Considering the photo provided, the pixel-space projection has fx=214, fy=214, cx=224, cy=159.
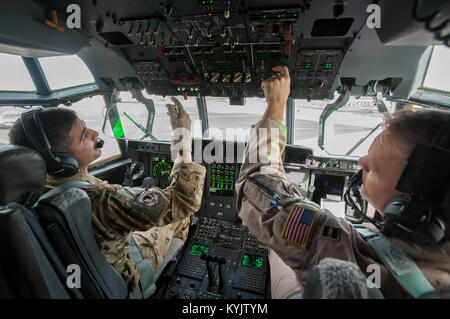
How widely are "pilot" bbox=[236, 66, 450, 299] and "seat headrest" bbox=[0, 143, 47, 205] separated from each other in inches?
35.0

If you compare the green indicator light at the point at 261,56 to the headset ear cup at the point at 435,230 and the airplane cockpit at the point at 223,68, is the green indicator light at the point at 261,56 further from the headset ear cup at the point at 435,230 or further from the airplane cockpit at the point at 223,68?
the headset ear cup at the point at 435,230

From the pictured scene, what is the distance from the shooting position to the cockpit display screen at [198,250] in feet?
7.16

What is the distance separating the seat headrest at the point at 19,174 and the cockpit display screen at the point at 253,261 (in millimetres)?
1730

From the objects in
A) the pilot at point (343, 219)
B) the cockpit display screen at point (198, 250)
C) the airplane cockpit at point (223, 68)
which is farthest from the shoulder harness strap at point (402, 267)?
the cockpit display screen at point (198, 250)

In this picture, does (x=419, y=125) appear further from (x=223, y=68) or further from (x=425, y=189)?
(x=223, y=68)

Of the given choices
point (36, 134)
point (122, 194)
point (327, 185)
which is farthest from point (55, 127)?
point (327, 185)

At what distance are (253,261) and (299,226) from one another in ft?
5.20

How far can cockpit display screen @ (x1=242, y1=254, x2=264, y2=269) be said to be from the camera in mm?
2029

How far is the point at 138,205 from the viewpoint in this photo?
1111 mm

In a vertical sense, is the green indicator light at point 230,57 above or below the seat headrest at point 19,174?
above

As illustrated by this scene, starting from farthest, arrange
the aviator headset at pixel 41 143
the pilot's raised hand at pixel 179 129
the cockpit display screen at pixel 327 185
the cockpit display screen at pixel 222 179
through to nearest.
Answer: the cockpit display screen at pixel 222 179, the cockpit display screen at pixel 327 185, the pilot's raised hand at pixel 179 129, the aviator headset at pixel 41 143
